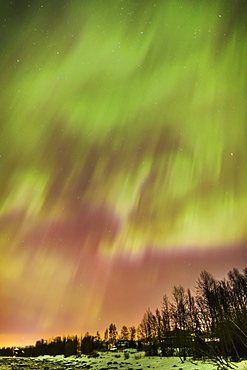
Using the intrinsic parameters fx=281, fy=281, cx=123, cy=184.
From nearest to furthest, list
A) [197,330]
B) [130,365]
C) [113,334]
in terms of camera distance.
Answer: [197,330]
[130,365]
[113,334]

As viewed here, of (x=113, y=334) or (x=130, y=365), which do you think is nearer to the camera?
(x=130, y=365)

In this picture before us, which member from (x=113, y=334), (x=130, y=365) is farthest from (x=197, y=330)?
(x=113, y=334)

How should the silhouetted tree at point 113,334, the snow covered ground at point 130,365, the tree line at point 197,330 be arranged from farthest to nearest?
the silhouetted tree at point 113,334 → the snow covered ground at point 130,365 → the tree line at point 197,330

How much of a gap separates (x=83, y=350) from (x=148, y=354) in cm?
5031

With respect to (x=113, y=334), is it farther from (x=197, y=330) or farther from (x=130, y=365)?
(x=197, y=330)

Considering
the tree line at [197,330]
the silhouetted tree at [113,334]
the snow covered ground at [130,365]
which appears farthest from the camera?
the silhouetted tree at [113,334]

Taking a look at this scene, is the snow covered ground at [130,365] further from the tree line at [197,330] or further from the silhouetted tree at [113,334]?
the silhouetted tree at [113,334]

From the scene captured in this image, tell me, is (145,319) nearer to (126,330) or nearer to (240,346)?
(126,330)

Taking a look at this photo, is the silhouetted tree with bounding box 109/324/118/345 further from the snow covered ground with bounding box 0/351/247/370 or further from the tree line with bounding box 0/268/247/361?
the snow covered ground with bounding box 0/351/247/370

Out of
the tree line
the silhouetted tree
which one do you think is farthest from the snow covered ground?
the silhouetted tree

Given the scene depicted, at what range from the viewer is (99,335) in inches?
5591

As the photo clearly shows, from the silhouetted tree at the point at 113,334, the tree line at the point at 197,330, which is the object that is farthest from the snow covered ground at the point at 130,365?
the silhouetted tree at the point at 113,334

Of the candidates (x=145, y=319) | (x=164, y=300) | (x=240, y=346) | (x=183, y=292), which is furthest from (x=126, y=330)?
(x=240, y=346)

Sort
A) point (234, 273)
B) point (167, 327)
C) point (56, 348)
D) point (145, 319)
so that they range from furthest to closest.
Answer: point (56, 348) < point (145, 319) < point (167, 327) < point (234, 273)
